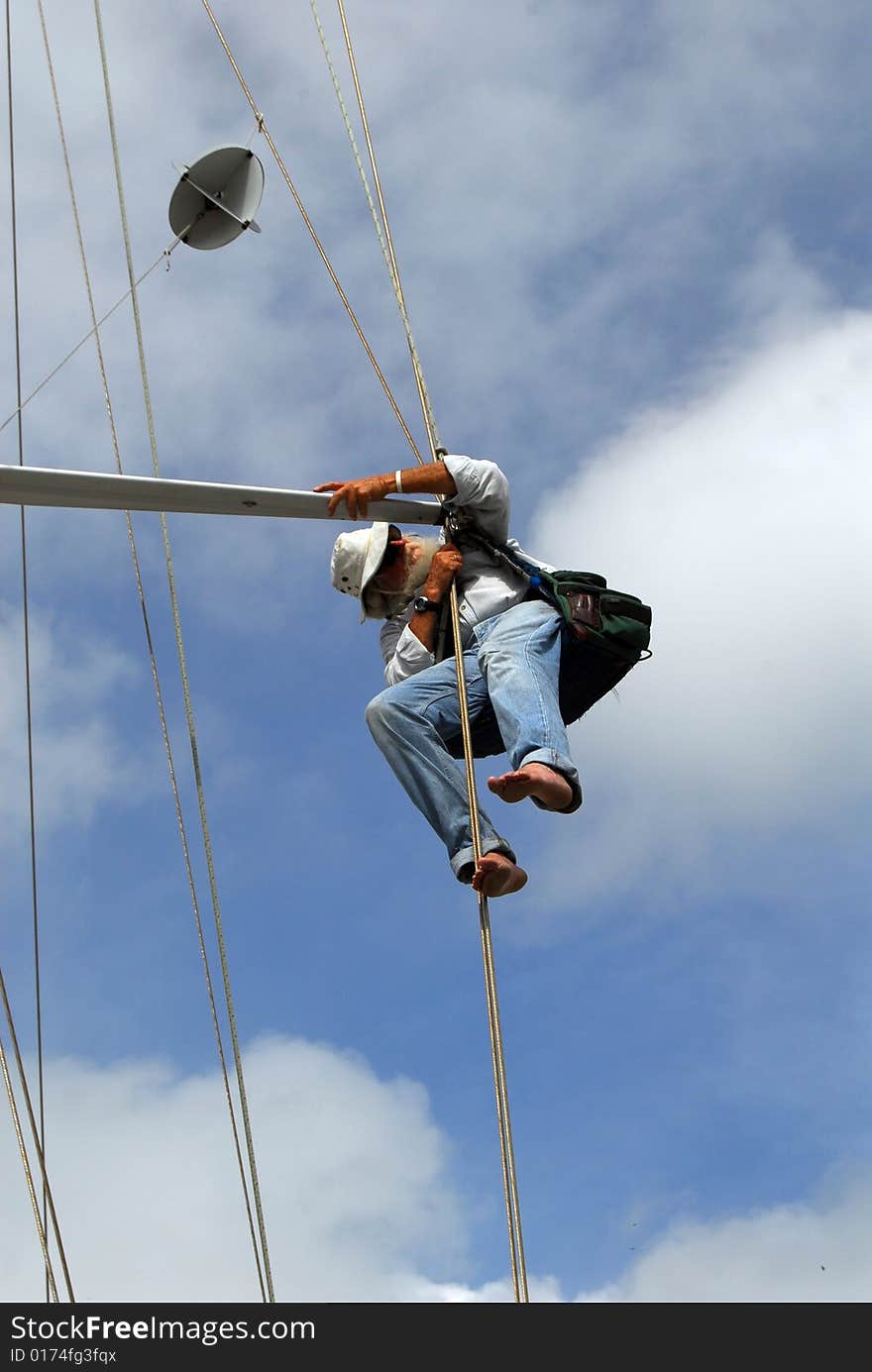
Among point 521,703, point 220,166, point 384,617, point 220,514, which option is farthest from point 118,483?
point 220,166

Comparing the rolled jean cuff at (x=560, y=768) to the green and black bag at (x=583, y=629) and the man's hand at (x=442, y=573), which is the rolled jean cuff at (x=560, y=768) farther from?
the man's hand at (x=442, y=573)

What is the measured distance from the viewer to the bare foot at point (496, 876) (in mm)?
5973

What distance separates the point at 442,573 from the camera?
266 inches

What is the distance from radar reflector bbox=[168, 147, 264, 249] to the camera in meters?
8.09

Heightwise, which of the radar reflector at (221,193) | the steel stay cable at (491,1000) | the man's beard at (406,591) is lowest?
the steel stay cable at (491,1000)

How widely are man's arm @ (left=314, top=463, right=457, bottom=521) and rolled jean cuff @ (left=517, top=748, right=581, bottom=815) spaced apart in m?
1.29

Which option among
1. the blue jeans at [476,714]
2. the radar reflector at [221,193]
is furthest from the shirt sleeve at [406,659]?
the radar reflector at [221,193]

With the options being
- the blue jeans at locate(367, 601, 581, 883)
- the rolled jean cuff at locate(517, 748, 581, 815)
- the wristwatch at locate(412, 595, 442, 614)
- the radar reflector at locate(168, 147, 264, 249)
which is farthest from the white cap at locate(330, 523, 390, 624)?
the radar reflector at locate(168, 147, 264, 249)

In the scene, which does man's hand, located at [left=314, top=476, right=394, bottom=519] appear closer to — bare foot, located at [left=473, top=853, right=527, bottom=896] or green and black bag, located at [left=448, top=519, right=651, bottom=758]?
green and black bag, located at [left=448, top=519, right=651, bottom=758]

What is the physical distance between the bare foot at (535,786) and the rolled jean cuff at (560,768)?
0.09ft

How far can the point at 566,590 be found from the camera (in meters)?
6.70

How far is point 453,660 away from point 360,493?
0.75 m
